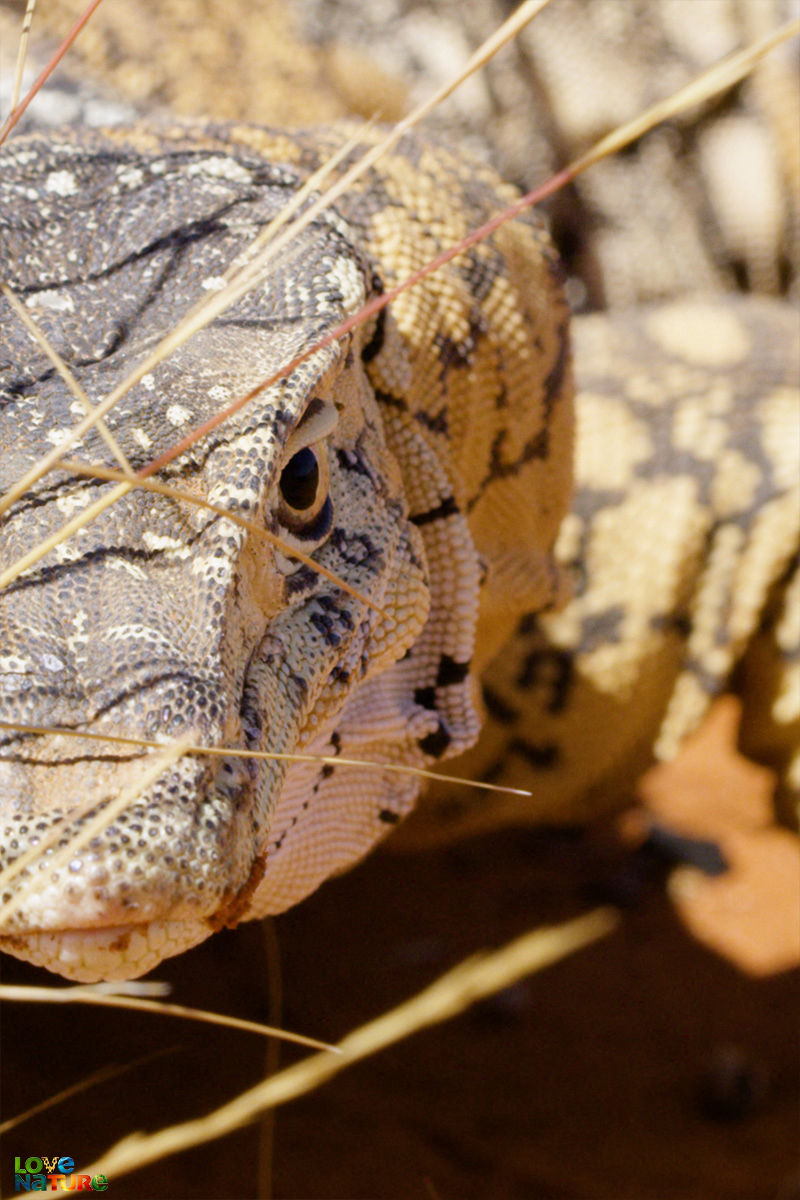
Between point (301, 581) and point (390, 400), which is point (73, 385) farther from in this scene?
point (390, 400)

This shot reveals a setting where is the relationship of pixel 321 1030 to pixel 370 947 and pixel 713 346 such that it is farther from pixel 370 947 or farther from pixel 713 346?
pixel 713 346

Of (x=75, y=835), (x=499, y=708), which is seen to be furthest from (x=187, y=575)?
(x=499, y=708)

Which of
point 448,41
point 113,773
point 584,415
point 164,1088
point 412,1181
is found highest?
point 448,41

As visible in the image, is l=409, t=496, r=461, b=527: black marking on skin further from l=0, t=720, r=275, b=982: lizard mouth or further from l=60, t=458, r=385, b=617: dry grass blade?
l=0, t=720, r=275, b=982: lizard mouth

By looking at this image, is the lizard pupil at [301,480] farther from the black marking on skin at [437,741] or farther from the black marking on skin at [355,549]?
the black marking on skin at [437,741]

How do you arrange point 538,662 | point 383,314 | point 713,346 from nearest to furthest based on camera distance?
1. point 383,314
2. point 538,662
3. point 713,346

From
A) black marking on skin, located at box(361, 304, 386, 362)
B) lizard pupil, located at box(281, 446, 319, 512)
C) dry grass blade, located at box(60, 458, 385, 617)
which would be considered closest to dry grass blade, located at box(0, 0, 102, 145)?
dry grass blade, located at box(60, 458, 385, 617)

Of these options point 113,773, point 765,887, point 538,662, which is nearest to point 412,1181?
point 538,662

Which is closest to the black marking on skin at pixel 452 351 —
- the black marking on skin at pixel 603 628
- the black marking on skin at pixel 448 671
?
the black marking on skin at pixel 448 671
